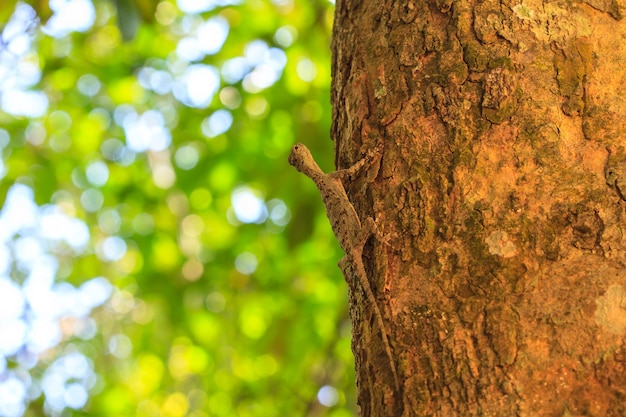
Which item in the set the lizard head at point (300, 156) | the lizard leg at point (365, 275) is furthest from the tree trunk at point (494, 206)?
the lizard head at point (300, 156)

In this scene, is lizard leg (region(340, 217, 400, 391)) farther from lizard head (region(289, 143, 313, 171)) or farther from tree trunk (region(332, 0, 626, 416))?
lizard head (region(289, 143, 313, 171))

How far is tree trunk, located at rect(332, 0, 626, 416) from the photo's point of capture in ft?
5.35

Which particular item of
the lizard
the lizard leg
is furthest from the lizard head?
the lizard leg

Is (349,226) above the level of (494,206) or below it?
below

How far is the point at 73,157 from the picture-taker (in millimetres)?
6641

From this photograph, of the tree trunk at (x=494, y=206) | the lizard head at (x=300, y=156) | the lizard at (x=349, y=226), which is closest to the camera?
the tree trunk at (x=494, y=206)

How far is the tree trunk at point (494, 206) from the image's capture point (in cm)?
163

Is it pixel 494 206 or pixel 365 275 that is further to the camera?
pixel 365 275

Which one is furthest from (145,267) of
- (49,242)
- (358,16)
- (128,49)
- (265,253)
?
(49,242)

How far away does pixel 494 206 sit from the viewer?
186cm

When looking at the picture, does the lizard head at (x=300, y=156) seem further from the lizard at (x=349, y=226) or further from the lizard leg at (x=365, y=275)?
the lizard leg at (x=365, y=275)

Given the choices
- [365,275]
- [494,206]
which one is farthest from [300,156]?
[494,206]

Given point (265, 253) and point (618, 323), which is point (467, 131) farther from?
point (265, 253)

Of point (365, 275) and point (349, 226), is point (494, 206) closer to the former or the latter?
point (365, 275)
